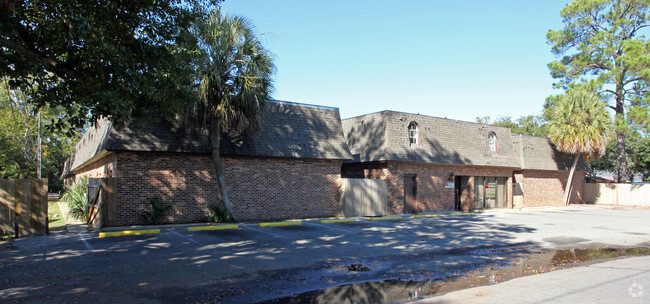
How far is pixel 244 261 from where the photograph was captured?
10.4 meters

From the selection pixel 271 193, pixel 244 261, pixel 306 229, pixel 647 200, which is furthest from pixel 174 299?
pixel 647 200

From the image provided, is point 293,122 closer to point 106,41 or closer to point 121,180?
point 121,180

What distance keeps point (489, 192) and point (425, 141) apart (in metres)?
7.08

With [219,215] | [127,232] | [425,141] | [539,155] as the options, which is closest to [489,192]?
[539,155]

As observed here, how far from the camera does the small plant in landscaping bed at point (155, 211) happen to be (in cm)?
1677

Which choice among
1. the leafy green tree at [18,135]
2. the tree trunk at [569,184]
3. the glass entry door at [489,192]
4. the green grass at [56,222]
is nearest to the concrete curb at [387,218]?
the glass entry door at [489,192]

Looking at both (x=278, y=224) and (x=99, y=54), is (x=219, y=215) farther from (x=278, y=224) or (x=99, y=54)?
(x=99, y=54)

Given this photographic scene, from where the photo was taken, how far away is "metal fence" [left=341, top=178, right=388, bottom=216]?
72.2ft

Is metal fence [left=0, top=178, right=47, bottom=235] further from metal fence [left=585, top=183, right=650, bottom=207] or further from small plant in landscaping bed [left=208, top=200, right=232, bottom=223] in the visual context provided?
metal fence [left=585, top=183, right=650, bottom=207]

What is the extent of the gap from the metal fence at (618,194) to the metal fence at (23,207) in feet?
128

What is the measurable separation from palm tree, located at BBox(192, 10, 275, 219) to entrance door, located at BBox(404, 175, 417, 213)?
35.0 feet

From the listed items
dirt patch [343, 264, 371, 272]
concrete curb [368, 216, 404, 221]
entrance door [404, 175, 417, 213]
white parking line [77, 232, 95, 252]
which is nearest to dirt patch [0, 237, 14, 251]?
white parking line [77, 232, 95, 252]

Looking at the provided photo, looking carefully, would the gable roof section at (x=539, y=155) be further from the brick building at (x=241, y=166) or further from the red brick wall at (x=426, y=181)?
the brick building at (x=241, y=166)

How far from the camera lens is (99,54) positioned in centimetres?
1061
